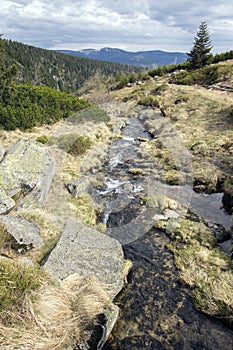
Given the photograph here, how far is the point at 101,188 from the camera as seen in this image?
1602cm

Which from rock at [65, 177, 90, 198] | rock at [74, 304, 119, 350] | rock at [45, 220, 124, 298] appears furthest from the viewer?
rock at [65, 177, 90, 198]

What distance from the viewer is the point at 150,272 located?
954 centimetres

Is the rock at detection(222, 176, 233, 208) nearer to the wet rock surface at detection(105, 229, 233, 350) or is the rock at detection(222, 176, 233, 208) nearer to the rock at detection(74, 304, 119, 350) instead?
the wet rock surface at detection(105, 229, 233, 350)

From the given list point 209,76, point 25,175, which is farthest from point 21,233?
point 209,76

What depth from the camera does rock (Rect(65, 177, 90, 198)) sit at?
47.0 ft

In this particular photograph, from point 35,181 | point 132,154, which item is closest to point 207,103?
point 132,154

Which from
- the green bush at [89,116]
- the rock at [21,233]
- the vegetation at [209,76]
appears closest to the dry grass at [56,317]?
the rock at [21,233]

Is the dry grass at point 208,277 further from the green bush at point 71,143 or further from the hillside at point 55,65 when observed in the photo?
the hillside at point 55,65

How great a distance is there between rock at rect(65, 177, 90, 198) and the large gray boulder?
5.13 feet

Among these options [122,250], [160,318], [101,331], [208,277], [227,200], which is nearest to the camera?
[101,331]

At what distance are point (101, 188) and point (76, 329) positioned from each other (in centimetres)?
1023

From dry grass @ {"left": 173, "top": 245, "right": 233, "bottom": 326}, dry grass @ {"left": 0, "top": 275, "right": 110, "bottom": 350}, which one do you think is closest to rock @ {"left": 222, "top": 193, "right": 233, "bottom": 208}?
dry grass @ {"left": 173, "top": 245, "right": 233, "bottom": 326}

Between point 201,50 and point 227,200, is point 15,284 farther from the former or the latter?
point 201,50

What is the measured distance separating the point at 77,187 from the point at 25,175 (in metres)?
3.56
